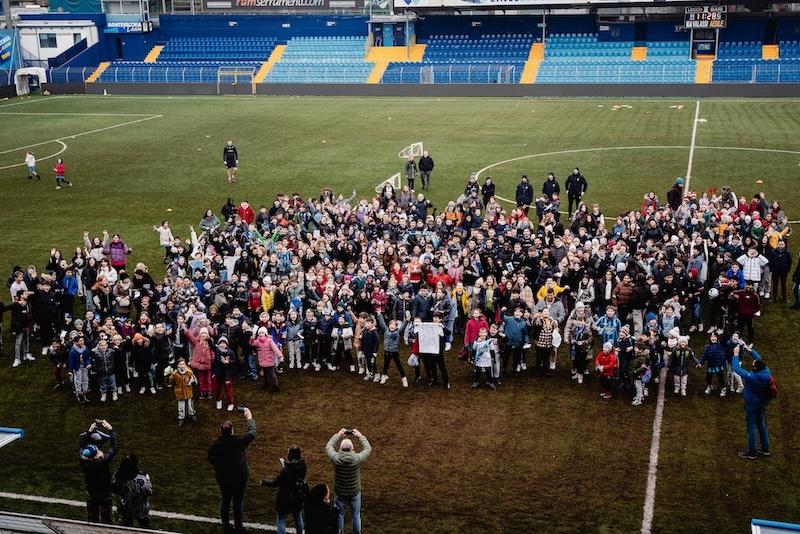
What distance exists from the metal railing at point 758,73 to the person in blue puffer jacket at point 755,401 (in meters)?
49.3

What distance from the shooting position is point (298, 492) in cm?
1066

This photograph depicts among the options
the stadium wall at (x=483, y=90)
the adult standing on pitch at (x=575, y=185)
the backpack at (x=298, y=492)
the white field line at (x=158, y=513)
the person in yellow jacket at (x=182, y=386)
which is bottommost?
the white field line at (x=158, y=513)

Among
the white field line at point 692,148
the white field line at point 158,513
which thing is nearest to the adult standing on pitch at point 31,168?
the white field line at point 158,513

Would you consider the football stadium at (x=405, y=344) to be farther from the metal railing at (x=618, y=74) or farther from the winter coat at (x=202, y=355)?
the metal railing at (x=618, y=74)

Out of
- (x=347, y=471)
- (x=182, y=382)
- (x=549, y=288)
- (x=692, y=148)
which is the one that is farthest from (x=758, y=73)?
(x=347, y=471)

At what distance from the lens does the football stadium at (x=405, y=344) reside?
12227mm

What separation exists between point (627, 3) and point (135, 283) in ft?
173

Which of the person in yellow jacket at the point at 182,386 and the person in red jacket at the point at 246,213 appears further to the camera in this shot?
the person in red jacket at the point at 246,213

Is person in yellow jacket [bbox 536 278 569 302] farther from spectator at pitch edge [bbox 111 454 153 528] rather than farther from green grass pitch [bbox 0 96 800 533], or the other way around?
spectator at pitch edge [bbox 111 454 153 528]

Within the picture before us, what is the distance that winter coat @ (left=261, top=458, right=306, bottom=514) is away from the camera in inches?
420

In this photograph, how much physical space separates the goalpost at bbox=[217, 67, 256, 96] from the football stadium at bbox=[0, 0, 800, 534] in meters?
28.0

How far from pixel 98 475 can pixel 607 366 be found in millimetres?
8966

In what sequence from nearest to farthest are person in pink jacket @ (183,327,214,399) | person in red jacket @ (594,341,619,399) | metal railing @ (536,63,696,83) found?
person in red jacket @ (594,341,619,399), person in pink jacket @ (183,327,214,399), metal railing @ (536,63,696,83)

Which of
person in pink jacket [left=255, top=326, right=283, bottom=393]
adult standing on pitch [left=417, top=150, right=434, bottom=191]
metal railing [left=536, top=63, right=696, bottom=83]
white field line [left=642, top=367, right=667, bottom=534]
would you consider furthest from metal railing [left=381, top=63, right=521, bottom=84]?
person in pink jacket [left=255, top=326, right=283, bottom=393]
